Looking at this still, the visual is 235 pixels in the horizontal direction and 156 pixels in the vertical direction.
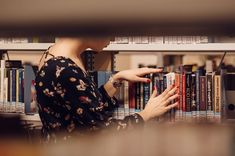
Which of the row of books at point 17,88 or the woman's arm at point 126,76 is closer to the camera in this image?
the woman's arm at point 126,76

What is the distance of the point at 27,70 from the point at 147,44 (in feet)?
A: 1.97

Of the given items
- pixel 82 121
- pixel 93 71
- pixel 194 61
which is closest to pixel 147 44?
pixel 93 71

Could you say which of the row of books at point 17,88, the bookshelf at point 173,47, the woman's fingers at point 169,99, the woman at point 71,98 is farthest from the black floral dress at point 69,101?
the row of books at point 17,88

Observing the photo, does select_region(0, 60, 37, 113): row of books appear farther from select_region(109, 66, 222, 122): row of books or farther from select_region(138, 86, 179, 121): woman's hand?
select_region(138, 86, 179, 121): woman's hand

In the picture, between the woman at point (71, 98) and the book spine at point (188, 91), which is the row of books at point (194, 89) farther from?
the woman at point (71, 98)

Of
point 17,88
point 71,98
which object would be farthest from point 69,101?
point 17,88

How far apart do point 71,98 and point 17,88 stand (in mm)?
849

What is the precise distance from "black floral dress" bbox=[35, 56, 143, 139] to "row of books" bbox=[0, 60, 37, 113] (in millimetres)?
618

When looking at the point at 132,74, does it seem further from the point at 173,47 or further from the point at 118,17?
the point at 118,17

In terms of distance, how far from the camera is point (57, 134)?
125 cm

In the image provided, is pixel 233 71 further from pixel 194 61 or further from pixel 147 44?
pixel 194 61

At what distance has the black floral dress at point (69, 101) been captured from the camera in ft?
3.61

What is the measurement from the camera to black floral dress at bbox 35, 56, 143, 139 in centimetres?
110

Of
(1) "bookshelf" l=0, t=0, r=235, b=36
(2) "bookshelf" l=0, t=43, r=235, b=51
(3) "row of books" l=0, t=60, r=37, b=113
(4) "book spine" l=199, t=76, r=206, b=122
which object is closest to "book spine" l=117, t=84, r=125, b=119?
(2) "bookshelf" l=0, t=43, r=235, b=51
